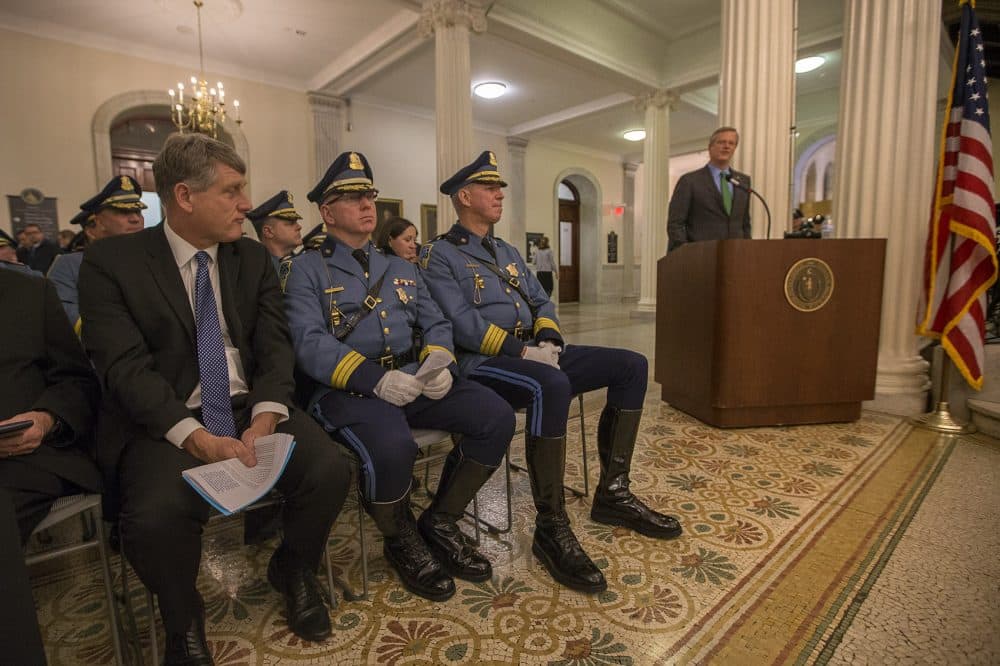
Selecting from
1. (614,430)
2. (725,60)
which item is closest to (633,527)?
(614,430)

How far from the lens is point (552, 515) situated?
1697mm

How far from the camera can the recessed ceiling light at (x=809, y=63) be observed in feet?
26.7

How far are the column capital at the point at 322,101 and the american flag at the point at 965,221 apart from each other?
27.2ft

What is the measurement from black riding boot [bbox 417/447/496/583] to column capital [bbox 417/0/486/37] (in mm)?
5815

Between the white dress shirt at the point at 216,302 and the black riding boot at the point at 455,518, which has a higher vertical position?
the white dress shirt at the point at 216,302

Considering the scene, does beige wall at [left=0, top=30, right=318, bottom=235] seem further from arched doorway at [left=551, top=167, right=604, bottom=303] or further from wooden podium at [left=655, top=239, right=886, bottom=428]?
arched doorway at [left=551, top=167, right=604, bottom=303]

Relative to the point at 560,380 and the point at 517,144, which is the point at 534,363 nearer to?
the point at 560,380

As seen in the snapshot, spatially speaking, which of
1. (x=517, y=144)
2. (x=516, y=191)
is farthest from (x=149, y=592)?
(x=517, y=144)

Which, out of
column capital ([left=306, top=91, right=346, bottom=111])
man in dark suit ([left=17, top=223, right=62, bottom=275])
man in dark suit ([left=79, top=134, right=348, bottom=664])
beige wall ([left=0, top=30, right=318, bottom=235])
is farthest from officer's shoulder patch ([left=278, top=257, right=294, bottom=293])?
column capital ([left=306, top=91, right=346, bottom=111])

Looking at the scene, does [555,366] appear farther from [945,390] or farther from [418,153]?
[418,153]

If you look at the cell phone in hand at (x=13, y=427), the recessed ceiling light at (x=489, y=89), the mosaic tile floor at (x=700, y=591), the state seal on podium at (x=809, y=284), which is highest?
the recessed ceiling light at (x=489, y=89)

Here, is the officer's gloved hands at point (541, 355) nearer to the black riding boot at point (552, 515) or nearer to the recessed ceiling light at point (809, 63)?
the black riding boot at point (552, 515)

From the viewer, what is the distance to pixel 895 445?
2656 mm

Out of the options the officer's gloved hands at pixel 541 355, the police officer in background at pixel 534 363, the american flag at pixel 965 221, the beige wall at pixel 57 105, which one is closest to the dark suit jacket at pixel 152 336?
the police officer in background at pixel 534 363
